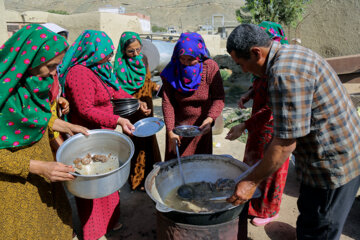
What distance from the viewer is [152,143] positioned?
3.32m

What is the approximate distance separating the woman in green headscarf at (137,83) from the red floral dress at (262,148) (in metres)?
1.33

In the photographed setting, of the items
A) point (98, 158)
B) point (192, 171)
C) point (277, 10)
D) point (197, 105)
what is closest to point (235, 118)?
point (277, 10)

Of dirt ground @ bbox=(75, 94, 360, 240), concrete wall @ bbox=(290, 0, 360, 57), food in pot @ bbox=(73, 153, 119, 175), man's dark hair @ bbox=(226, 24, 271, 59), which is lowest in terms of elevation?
dirt ground @ bbox=(75, 94, 360, 240)

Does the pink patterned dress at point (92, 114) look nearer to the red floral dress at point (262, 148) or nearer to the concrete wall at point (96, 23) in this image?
the red floral dress at point (262, 148)

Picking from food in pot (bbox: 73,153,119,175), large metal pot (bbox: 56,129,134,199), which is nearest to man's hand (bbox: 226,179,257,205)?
large metal pot (bbox: 56,129,134,199)

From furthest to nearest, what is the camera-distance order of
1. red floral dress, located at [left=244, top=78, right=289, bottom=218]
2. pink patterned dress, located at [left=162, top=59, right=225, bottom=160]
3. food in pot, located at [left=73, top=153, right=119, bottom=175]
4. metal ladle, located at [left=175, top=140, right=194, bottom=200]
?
pink patterned dress, located at [left=162, top=59, right=225, bottom=160] < red floral dress, located at [left=244, top=78, right=289, bottom=218] < metal ladle, located at [left=175, top=140, right=194, bottom=200] < food in pot, located at [left=73, top=153, right=119, bottom=175]

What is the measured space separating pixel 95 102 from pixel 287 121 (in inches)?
67.2

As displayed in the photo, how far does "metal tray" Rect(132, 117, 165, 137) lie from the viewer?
8.00 feet

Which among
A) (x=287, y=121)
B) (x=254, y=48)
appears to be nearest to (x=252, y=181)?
(x=287, y=121)

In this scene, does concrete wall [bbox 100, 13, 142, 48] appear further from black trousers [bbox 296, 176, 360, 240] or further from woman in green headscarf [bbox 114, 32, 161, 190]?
black trousers [bbox 296, 176, 360, 240]

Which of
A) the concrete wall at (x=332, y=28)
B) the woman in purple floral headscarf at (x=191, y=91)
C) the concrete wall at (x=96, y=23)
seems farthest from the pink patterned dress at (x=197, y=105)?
the concrete wall at (x=96, y=23)

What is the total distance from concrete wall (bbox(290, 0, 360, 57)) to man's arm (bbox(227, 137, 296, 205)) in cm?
640

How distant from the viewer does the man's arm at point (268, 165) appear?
1.33m

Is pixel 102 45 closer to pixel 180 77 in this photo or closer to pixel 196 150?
pixel 180 77
